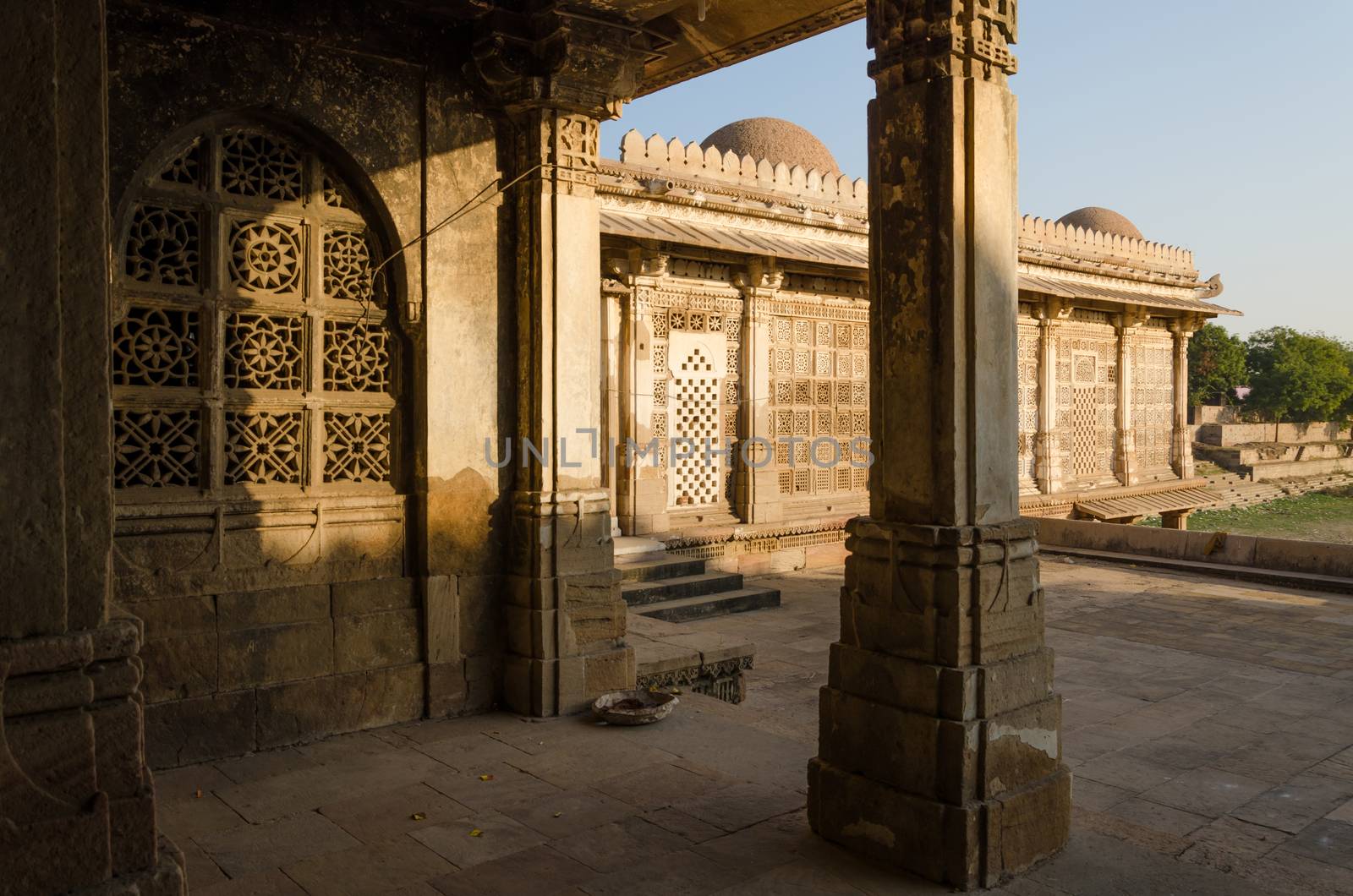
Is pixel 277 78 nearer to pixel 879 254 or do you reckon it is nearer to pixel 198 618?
pixel 198 618

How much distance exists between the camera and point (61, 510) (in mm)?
2279

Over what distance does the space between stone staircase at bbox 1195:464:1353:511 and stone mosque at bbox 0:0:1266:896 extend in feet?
84.3

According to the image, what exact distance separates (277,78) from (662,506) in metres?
7.19

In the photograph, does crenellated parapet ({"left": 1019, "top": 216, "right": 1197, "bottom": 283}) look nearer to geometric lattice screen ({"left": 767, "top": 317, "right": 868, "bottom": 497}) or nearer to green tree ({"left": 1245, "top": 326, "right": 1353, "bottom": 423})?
geometric lattice screen ({"left": 767, "top": 317, "right": 868, "bottom": 497})

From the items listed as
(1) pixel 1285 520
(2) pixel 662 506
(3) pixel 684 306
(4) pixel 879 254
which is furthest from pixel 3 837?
(1) pixel 1285 520

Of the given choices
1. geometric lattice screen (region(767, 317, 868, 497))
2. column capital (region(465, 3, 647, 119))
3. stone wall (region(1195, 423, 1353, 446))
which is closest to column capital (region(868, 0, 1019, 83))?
column capital (region(465, 3, 647, 119))

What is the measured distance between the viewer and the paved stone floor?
154 inches

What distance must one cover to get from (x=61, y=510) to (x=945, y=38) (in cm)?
355

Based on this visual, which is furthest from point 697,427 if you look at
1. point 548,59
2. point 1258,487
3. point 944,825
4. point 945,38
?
point 1258,487

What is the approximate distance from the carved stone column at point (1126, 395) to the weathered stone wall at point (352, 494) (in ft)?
52.5

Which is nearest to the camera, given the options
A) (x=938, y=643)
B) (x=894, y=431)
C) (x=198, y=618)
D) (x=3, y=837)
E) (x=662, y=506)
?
(x=3, y=837)

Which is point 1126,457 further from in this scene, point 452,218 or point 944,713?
point 944,713

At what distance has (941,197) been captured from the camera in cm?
400

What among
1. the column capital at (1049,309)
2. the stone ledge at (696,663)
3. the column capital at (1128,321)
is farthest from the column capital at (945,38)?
the column capital at (1128,321)
